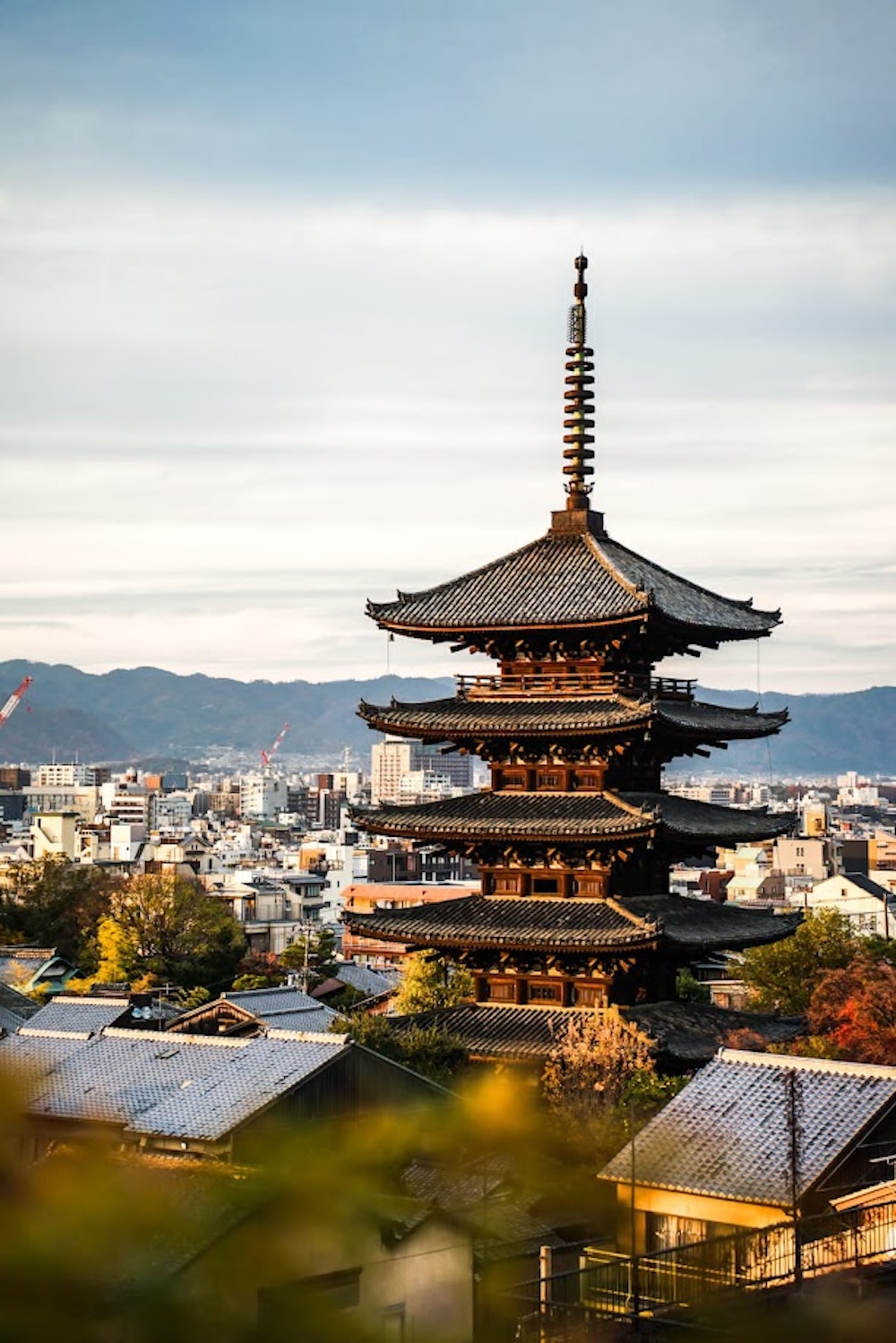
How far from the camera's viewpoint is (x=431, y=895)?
113062mm

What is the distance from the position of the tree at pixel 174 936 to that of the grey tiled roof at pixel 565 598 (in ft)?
116

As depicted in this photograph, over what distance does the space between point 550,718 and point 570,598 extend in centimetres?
266

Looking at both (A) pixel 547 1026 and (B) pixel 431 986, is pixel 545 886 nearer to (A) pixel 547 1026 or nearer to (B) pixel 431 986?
(A) pixel 547 1026

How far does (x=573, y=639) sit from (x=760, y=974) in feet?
80.9

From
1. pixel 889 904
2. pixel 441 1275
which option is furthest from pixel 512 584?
pixel 889 904

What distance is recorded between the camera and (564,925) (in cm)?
3409

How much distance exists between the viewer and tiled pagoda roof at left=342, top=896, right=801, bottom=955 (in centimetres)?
3325

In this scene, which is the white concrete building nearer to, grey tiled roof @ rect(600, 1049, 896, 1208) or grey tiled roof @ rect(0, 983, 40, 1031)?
grey tiled roof @ rect(0, 983, 40, 1031)

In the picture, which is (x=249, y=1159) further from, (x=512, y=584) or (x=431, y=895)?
(x=431, y=895)

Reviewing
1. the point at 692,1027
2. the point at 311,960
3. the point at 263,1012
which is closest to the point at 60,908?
the point at 311,960

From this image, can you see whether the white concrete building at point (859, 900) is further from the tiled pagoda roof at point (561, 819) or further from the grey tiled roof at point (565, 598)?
the tiled pagoda roof at point (561, 819)

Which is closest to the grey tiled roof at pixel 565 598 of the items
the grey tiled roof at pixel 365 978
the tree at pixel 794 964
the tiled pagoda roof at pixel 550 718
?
the tiled pagoda roof at pixel 550 718

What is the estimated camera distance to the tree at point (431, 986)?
1834 inches

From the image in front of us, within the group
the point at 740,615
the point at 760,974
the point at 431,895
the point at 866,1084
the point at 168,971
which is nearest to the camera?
the point at 866,1084
